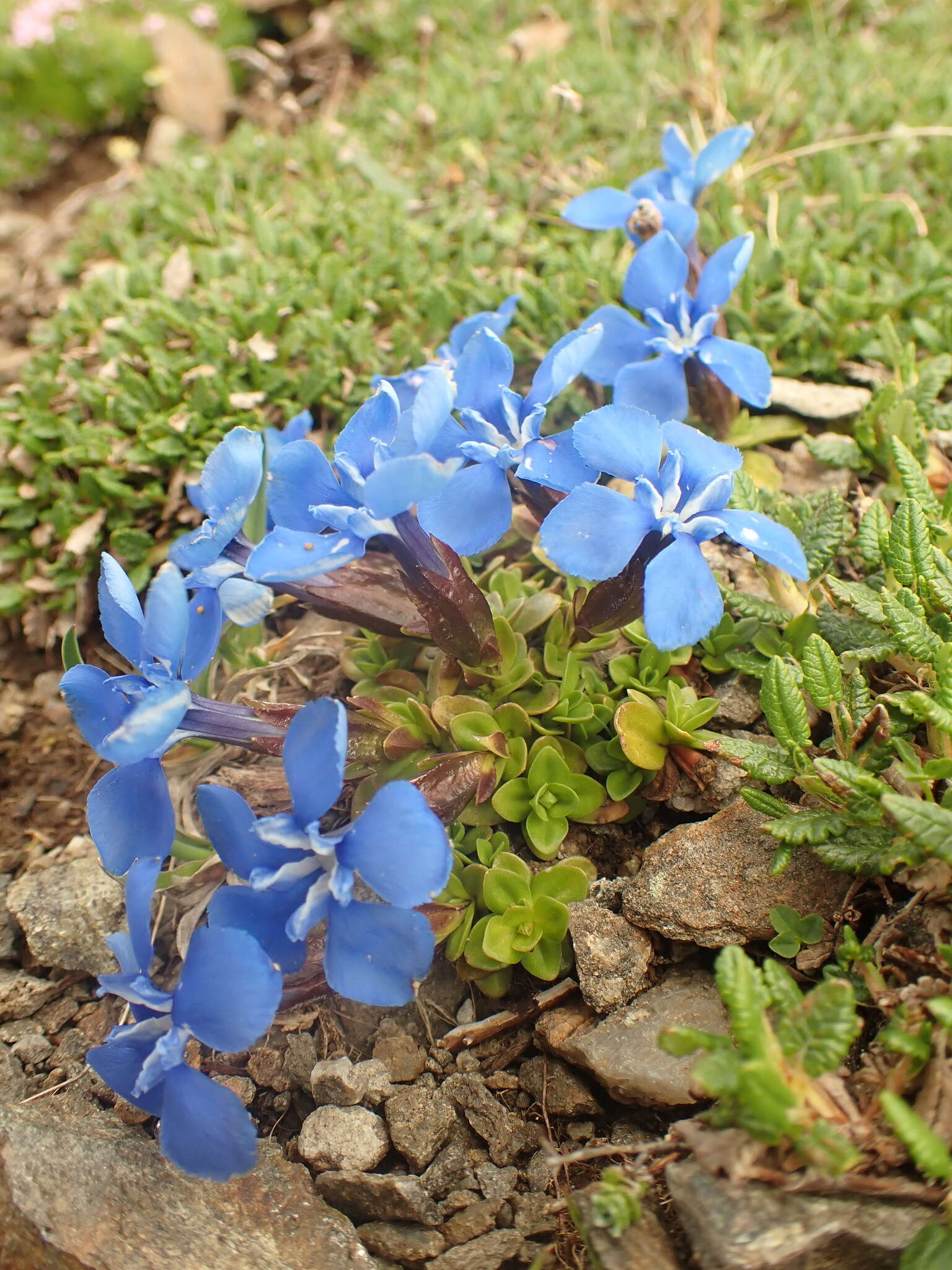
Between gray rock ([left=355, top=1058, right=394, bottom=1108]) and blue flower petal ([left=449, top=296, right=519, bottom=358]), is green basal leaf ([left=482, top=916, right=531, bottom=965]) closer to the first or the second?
gray rock ([left=355, top=1058, right=394, bottom=1108])

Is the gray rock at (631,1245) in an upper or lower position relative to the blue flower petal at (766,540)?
lower

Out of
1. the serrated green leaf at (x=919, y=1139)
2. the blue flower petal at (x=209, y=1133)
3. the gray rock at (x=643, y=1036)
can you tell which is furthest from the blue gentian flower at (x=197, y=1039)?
the serrated green leaf at (x=919, y=1139)

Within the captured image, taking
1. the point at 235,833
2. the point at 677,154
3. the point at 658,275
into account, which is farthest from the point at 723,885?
the point at 677,154

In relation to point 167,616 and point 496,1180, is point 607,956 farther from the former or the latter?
point 167,616

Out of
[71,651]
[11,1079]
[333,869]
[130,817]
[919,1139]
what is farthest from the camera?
Answer: [71,651]

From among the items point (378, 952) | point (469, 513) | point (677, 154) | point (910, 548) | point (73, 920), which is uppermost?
point (677, 154)

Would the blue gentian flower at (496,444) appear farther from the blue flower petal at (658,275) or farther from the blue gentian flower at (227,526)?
the blue flower petal at (658,275)

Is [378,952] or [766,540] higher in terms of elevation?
[766,540]
